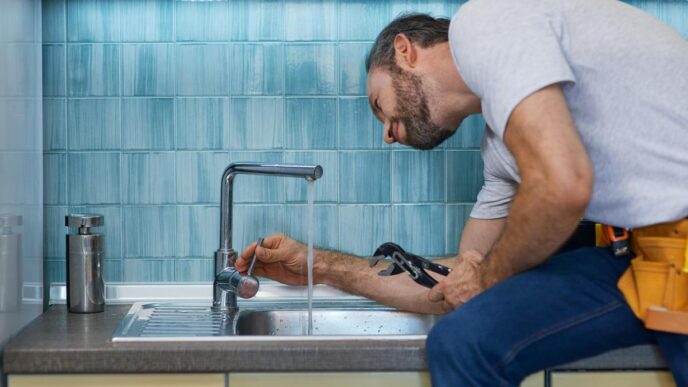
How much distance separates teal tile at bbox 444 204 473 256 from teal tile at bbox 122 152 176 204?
58 centimetres

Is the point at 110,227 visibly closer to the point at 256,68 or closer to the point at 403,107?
the point at 256,68

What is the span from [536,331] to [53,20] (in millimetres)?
1165

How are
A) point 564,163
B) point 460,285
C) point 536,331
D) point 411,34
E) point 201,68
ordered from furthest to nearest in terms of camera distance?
point 201,68 < point 411,34 < point 460,285 < point 536,331 < point 564,163

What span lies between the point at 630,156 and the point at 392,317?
635 mm

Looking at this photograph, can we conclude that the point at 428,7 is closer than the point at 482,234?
No

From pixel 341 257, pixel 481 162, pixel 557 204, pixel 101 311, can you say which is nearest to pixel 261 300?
pixel 341 257

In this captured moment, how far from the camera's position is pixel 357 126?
1.91 metres

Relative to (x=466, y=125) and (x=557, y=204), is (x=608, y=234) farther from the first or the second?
(x=466, y=125)

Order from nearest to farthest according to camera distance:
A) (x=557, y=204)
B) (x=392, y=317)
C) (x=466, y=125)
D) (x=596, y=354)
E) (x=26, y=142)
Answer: (x=557, y=204) → (x=596, y=354) → (x=26, y=142) → (x=392, y=317) → (x=466, y=125)

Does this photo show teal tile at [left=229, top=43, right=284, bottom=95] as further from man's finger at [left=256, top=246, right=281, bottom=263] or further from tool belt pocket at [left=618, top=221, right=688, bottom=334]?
tool belt pocket at [left=618, top=221, right=688, bottom=334]

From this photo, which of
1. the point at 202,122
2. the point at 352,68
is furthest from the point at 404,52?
the point at 202,122

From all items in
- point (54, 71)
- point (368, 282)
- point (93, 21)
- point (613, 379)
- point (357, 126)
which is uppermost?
point (93, 21)

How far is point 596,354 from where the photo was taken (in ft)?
4.54

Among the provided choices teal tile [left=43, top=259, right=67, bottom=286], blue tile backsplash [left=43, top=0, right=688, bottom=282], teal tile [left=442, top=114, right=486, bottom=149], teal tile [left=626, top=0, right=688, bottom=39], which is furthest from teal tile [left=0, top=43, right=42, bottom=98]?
teal tile [left=626, top=0, right=688, bottom=39]
